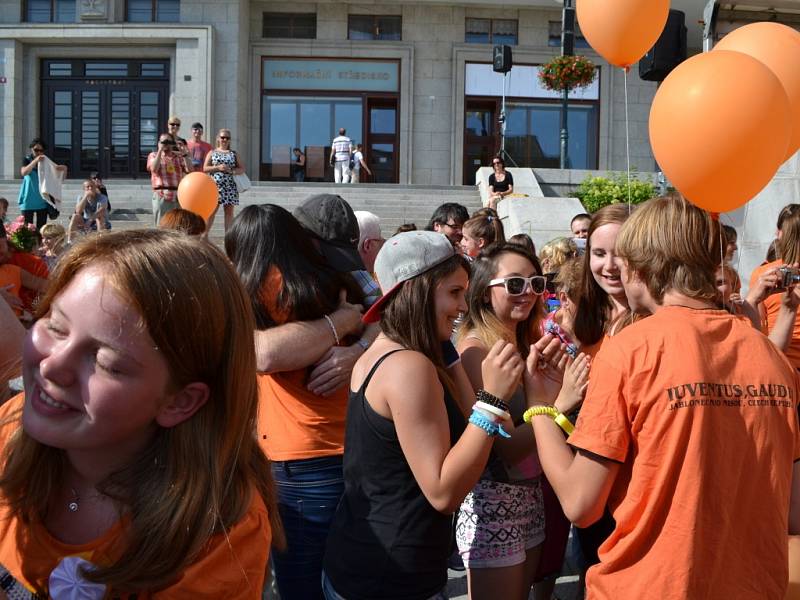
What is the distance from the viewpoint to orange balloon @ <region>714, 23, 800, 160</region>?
3346 millimetres

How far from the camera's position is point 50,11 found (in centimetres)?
2284

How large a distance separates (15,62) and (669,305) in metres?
24.5

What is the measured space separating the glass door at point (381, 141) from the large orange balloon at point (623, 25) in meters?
19.4

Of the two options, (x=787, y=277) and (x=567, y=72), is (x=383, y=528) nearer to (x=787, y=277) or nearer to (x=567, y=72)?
(x=787, y=277)

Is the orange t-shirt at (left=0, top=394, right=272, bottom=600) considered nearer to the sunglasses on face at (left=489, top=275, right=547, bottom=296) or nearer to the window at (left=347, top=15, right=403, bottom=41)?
the sunglasses on face at (left=489, top=275, right=547, bottom=296)

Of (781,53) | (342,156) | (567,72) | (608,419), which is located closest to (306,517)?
(608,419)

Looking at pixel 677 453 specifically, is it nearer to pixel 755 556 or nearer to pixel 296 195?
pixel 755 556

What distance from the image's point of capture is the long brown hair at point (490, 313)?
3211 millimetres

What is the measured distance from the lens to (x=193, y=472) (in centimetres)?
138

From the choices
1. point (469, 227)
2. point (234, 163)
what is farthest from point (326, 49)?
point (469, 227)

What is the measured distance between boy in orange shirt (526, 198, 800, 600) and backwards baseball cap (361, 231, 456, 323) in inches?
25.7

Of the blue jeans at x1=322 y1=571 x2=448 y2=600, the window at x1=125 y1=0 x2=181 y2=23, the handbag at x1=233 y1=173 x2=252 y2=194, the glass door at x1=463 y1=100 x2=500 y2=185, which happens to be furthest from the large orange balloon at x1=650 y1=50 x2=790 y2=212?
the window at x1=125 y1=0 x2=181 y2=23

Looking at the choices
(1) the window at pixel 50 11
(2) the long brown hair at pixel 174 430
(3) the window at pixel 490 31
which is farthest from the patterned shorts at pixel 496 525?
(1) the window at pixel 50 11

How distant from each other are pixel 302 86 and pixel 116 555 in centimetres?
2375
